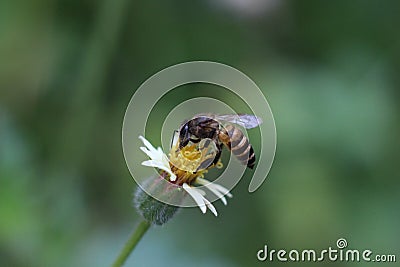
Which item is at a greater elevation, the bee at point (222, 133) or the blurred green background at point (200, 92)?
the blurred green background at point (200, 92)

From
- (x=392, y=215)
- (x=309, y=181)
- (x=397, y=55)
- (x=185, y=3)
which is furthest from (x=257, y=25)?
(x=392, y=215)

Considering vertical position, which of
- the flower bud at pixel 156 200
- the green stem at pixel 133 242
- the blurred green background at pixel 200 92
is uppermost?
the blurred green background at pixel 200 92

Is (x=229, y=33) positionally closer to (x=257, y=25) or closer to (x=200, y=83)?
(x=257, y=25)

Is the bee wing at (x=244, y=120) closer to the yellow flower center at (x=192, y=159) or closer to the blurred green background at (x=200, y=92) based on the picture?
the yellow flower center at (x=192, y=159)

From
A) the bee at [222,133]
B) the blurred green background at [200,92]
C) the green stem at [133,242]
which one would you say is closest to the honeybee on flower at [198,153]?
the bee at [222,133]

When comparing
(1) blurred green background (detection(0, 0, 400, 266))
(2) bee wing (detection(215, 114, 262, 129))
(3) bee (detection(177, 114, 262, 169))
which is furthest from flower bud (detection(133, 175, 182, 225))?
(1) blurred green background (detection(0, 0, 400, 266))

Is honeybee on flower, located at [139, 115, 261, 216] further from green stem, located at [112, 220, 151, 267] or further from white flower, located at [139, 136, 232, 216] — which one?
green stem, located at [112, 220, 151, 267]
